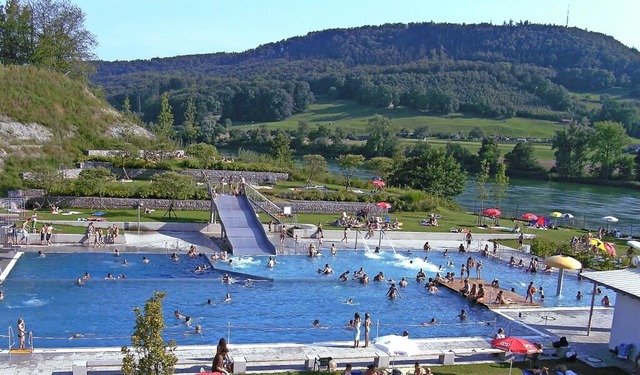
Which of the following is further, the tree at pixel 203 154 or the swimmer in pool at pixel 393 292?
the tree at pixel 203 154

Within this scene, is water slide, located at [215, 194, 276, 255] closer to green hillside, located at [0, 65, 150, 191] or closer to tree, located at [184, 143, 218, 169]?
tree, located at [184, 143, 218, 169]

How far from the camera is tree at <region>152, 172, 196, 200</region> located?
44.8 meters

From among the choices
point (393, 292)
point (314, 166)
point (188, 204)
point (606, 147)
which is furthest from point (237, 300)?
point (606, 147)

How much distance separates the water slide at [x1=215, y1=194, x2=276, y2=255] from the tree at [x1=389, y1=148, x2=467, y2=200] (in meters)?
24.6

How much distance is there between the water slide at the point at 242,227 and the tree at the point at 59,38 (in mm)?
41372

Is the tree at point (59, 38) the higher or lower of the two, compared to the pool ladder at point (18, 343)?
higher

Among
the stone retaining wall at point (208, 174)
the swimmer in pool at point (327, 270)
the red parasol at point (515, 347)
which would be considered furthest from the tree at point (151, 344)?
the stone retaining wall at point (208, 174)

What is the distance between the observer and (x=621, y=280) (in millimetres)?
22391

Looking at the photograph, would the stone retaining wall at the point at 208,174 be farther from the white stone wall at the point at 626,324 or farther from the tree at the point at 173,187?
the white stone wall at the point at 626,324

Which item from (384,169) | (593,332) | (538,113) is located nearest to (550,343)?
(593,332)

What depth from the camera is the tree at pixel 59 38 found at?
71.9m

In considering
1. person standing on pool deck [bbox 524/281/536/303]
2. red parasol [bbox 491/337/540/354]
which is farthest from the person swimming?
red parasol [bbox 491/337/540/354]

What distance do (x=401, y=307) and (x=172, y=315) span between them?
10277mm

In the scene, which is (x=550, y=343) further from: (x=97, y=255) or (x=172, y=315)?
(x=97, y=255)
